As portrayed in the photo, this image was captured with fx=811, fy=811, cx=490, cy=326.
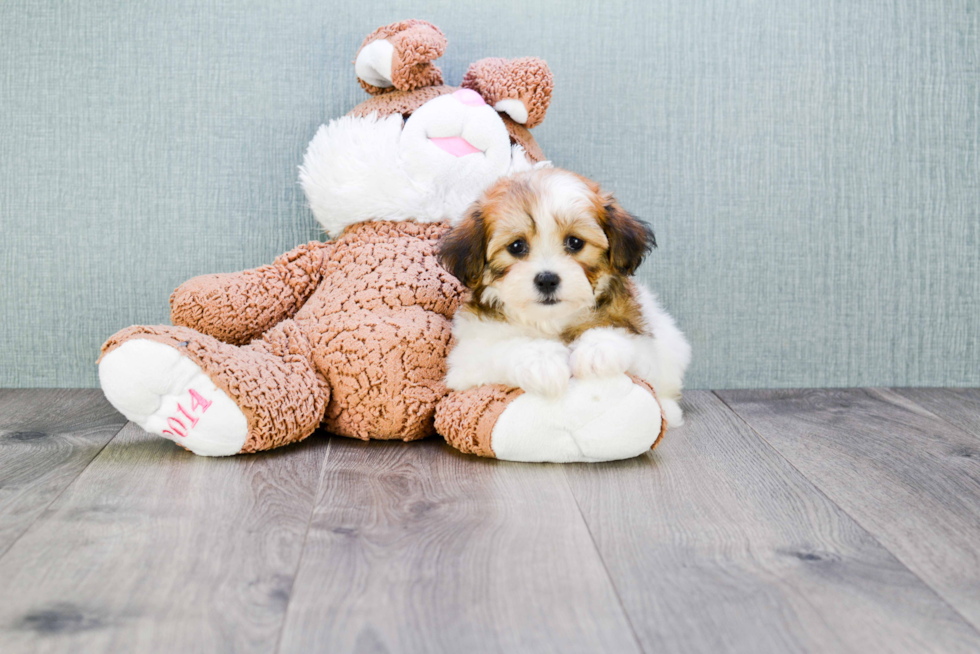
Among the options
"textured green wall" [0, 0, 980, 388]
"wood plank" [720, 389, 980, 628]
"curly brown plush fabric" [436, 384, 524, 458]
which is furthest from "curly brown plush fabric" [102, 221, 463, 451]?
"wood plank" [720, 389, 980, 628]

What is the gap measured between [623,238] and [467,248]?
315 mm

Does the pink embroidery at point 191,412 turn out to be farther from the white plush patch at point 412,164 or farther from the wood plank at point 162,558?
the white plush patch at point 412,164

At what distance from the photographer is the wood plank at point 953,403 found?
6.71ft

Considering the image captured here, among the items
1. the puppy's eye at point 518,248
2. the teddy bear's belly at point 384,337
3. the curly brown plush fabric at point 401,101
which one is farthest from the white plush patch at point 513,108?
the puppy's eye at point 518,248

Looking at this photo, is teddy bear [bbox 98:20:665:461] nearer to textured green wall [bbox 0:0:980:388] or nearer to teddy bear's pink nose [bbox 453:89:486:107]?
teddy bear's pink nose [bbox 453:89:486:107]

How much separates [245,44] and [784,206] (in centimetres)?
160

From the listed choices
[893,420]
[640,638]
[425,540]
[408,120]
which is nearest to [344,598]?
[425,540]

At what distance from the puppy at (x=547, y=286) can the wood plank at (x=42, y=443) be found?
31.1 inches

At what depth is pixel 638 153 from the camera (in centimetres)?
233

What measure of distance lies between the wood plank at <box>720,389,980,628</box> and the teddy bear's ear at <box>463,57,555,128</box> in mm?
955

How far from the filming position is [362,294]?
186 centimetres

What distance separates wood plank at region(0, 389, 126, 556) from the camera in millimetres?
1380

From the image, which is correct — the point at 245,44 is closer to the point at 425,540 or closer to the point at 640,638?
the point at 425,540

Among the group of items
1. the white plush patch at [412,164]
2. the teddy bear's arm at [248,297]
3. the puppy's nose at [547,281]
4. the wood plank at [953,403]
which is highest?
the white plush patch at [412,164]
